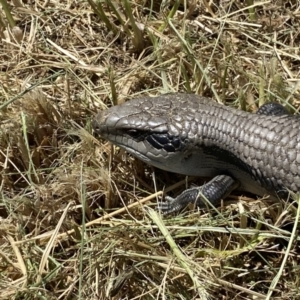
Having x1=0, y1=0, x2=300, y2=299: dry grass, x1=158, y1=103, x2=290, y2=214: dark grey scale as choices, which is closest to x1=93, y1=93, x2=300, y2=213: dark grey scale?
x1=158, y1=103, x2=290, y2=214: dark grey scale

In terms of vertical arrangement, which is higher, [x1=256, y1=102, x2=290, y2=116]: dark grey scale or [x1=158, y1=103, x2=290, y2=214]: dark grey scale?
[x1=256, y1=102, x2=290, y2=116]: dark grey scale

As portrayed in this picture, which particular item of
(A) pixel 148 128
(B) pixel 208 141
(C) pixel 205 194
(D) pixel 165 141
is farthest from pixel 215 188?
(A) pixel 148 128

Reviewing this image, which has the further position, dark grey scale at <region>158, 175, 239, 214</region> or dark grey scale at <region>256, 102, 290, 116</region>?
dark grey scale at <region>256, 102, 290, 116</region>

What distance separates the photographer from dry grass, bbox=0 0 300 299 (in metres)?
3.42

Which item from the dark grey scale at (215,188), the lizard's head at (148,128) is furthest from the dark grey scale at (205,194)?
the lizard's head at (148,128)

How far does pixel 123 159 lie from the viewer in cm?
381

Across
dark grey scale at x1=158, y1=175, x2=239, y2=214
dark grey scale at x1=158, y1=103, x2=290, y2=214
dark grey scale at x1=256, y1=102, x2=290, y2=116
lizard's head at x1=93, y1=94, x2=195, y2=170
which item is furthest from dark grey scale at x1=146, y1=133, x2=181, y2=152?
dark grey scale at x1=256, y1=102, x2=290, y2=116

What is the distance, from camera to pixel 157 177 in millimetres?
3805

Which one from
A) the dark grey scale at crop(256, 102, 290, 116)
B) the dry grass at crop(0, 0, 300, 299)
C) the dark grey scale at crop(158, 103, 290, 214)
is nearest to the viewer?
the dry grass at crop(0, 0, 300, 299)

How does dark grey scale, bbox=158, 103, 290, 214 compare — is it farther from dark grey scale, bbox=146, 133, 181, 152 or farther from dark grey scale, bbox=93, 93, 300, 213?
dark grey scale, bbox=146, 133, 181, 152

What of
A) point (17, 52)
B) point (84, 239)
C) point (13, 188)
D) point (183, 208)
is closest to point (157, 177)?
point (183, 208)

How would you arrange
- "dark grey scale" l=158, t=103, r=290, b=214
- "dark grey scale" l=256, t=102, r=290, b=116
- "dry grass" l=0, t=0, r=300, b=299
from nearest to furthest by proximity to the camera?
"dry grass" l=0, t=0, r=300, b=299 → "dark grey scale" l=158, t=103, r=290, b=214 → "dark grey scale" l=256, t=102, r=290, b=116

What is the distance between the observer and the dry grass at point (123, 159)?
3.42 m

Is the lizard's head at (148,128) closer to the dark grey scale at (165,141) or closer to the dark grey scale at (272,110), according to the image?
the dark grey scale at (165,141)
